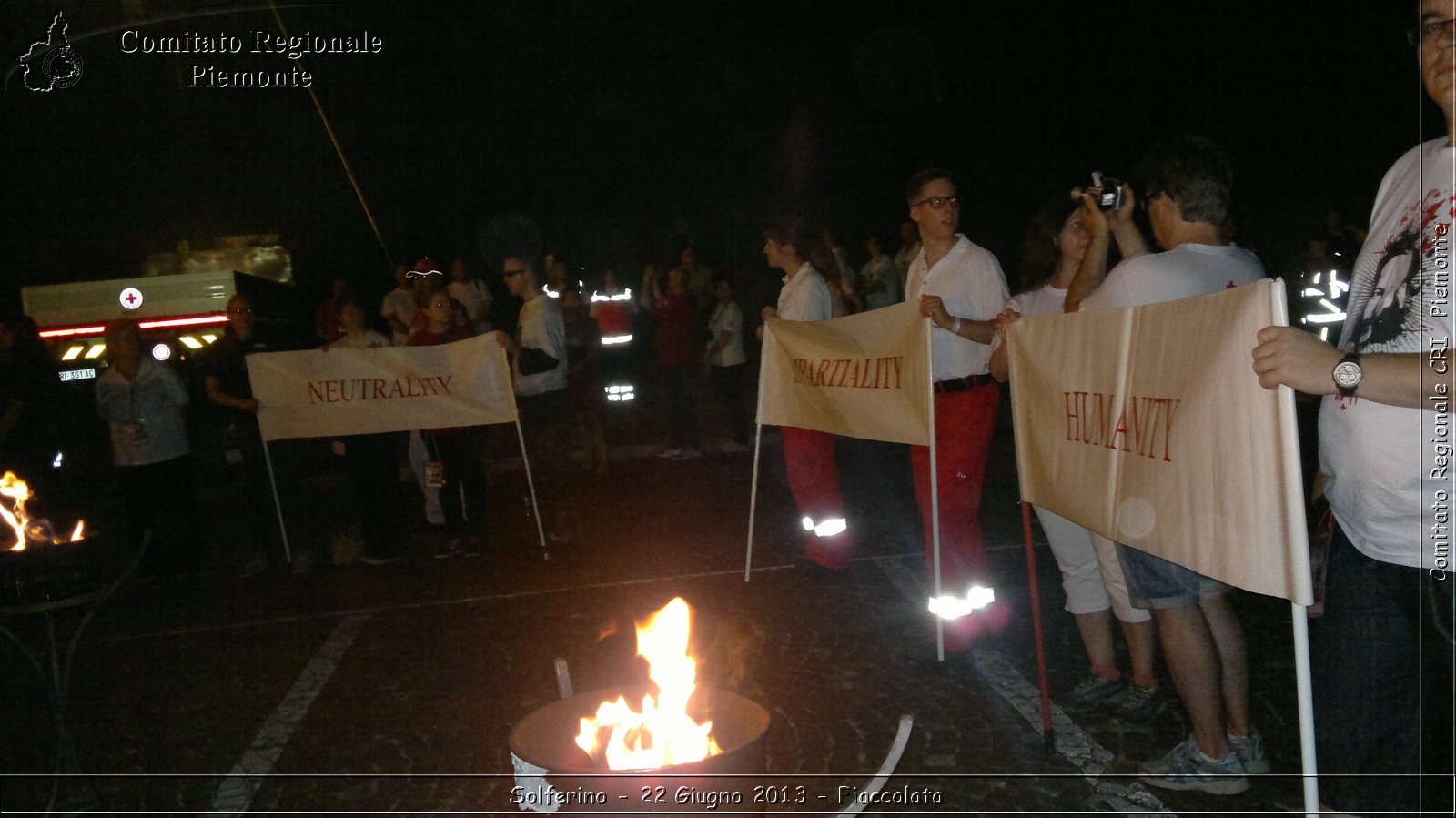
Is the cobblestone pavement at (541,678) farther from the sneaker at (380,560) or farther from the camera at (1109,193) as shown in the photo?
the camera at (1109,193)

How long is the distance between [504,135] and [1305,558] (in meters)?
24.8

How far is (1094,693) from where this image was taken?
4.28m

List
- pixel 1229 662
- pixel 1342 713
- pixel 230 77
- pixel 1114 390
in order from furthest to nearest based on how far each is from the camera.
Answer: pixel 230 77
pixel 1229 662
pixel 1114 390
pixel 1342 713

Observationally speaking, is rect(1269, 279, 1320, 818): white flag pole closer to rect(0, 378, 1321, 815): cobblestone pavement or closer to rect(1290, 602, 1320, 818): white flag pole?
rect(1290, 602, 1320, 818): white flag pole

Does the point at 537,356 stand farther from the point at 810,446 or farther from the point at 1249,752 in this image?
the point at 1249,752

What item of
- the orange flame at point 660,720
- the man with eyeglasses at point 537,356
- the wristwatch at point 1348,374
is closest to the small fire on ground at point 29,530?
the orange flame at point 660,720

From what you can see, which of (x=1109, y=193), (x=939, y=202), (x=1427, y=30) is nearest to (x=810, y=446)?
(x=939, y=202)

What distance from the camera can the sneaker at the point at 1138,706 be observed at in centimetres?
405

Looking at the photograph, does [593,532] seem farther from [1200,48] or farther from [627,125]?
[627,125]

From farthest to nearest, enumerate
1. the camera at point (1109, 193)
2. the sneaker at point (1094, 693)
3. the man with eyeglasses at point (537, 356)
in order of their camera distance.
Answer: the man with eyeglasses at point (537, 356) < the sneaker at point (1094, 693) < the camera at point (1109, 193)

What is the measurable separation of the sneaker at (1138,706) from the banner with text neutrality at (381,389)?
4.73 metres

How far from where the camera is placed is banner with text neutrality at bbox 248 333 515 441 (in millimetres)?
7457

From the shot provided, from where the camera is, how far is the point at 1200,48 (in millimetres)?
14703

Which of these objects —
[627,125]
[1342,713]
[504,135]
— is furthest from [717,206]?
[1342,713]
